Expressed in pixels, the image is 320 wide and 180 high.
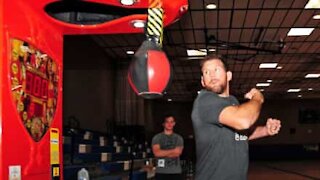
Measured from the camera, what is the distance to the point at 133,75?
134 inches

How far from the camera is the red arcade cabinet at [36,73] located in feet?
10.6

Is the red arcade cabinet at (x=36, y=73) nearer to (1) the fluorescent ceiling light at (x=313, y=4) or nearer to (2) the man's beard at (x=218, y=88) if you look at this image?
(2) the man's beard at (x=218, y=88)

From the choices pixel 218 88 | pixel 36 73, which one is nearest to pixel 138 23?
pixel 36 73

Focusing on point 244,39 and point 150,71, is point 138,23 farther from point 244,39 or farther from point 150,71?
point 244,39

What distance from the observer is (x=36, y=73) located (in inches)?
148

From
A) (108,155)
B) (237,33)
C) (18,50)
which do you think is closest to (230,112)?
(18,50)

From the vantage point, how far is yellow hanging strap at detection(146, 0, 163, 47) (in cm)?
350

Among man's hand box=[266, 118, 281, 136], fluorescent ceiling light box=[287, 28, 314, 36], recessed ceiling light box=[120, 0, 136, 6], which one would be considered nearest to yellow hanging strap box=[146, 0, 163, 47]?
recessed ceiling light box=[120, 0, 136, 6]

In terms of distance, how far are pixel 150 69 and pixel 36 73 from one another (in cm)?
106

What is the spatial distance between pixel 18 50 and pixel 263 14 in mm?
8580

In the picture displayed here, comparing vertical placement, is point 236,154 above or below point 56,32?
below

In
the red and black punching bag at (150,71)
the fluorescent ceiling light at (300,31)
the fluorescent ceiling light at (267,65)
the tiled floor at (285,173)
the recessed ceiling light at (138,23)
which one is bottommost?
the tiled floor at (285,173)

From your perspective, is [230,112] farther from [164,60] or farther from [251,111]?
[164,60]

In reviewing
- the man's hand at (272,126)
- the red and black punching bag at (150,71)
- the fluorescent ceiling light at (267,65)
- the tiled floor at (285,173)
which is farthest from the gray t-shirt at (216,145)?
the fluorescent ceiling light at (267,65)
